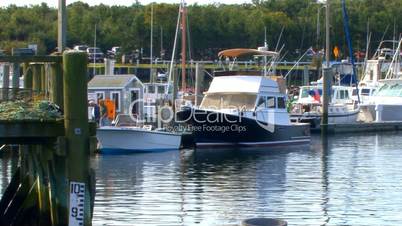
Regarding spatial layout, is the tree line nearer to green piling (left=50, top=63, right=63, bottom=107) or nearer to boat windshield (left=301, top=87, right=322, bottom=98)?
boat windshield (left=301, top=87, right=322, bottom=98)

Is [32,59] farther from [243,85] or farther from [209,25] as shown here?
[209,25]

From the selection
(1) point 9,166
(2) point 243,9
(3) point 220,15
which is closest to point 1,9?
(3) point 220,15

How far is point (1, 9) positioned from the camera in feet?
346

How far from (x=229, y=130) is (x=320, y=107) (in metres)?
15.0

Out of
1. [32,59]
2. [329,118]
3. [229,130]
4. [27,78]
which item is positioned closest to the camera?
[32,59]

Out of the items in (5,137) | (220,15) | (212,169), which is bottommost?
(212,169)

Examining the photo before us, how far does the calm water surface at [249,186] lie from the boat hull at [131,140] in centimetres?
75

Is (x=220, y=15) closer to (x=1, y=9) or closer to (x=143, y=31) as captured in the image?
(x=143, y=31)

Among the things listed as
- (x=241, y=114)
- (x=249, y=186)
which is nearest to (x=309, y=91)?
(x=241, y=114)

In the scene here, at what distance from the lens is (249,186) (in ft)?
85.5

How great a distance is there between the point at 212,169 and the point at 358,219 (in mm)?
11741

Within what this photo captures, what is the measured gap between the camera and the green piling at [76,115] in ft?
44.7

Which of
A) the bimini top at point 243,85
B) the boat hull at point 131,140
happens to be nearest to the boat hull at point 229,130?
the boat hull at point 131,140

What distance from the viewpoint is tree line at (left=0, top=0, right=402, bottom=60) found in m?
103
